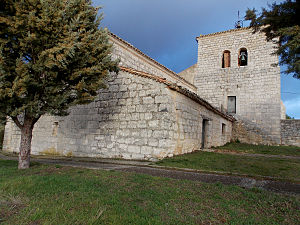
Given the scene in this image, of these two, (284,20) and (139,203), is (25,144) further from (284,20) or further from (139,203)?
(284,20)

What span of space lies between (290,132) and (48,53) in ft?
54.4

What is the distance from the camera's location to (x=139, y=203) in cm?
273

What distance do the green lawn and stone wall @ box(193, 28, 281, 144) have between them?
1394cm

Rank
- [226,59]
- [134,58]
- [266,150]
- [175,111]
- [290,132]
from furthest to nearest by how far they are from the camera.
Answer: [226,59], [290,132], [134,58], [266,150], [175,111]

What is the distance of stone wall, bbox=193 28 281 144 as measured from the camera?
15.1 meters

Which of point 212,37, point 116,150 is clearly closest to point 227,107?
point 212,37

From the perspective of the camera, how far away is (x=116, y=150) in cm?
799

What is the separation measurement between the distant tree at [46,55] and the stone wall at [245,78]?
44.3ft

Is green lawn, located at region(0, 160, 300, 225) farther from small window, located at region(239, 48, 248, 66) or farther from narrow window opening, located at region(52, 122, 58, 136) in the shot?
small window, located at region(239, 48, 248, 66)

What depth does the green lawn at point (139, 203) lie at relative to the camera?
228 centimetres

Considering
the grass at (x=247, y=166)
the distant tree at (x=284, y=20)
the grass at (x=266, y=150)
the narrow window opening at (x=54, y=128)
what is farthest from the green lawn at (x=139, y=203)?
the grass at (x=266, y=150)

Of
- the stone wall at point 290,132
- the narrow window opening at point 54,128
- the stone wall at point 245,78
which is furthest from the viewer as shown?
the stone wall at point 245,78

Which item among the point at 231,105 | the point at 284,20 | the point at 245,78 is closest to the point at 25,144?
the point at 284,20

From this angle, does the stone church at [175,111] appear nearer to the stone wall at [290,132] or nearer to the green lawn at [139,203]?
the stone wall at [290,132]
